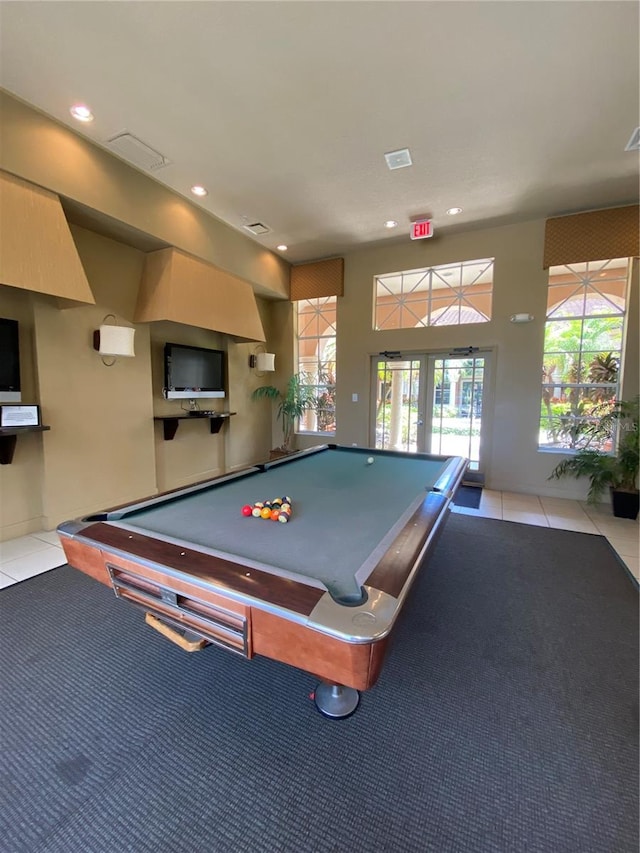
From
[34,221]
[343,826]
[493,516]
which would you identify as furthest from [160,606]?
[493,516]

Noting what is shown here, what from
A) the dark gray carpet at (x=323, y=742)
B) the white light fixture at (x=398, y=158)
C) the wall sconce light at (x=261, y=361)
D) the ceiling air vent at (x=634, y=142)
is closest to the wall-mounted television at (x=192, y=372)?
the wall sconce light at (x=261, y=361)

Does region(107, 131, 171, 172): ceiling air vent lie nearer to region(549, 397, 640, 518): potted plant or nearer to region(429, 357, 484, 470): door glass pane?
region(429, 357, 484, 470): door glass pane

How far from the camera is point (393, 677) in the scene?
A: 162cm

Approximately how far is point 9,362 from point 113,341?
0.79m

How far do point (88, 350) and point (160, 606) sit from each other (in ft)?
10.0

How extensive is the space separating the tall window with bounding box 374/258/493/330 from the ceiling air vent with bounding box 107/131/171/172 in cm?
312

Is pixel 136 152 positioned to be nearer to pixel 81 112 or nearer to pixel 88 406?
pixel 81 112

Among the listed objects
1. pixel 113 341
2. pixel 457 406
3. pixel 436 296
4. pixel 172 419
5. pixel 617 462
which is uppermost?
pixel 436 296

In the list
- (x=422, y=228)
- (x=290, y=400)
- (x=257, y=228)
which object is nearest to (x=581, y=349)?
(x=422, y=228)

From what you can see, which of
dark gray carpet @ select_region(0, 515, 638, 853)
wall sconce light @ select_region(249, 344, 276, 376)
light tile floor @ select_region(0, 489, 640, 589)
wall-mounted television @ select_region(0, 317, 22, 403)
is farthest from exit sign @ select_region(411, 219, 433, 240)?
wall-mounted television @ select_region(0, 317, 22, 403)

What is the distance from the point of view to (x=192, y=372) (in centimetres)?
446

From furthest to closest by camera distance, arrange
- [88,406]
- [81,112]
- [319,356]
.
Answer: [319,356]
[88,406]
[81,112]

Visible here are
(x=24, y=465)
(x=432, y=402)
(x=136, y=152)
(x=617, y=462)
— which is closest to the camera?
(x=136, y=152)

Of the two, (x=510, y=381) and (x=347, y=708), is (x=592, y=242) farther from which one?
(x=347, y=708)
